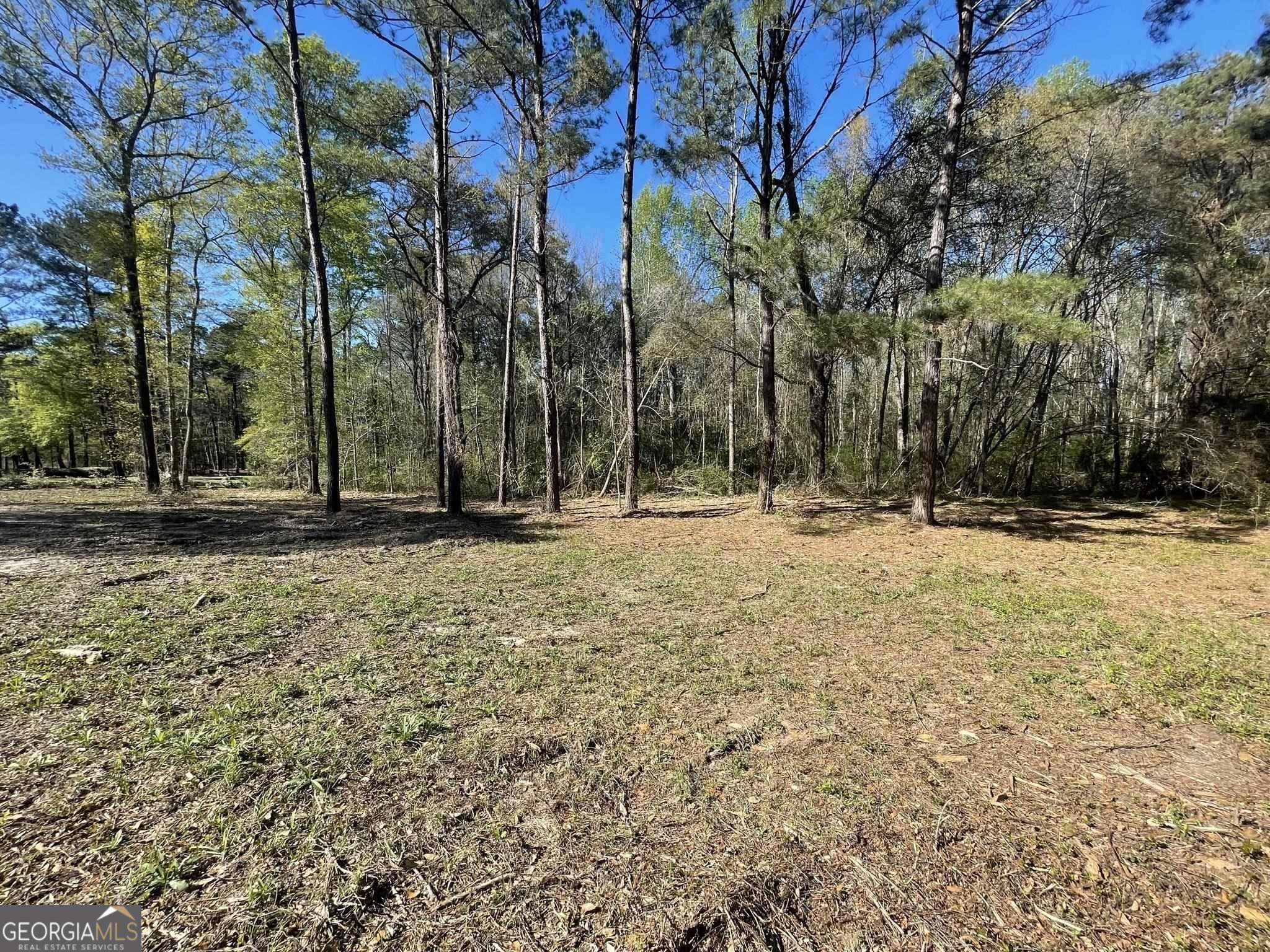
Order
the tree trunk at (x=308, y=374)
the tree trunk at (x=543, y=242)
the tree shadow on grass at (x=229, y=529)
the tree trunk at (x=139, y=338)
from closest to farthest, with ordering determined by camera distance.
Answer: the tree shadow on grass at (x=229, y=529)
the tree trunk at (x=543, y=242)
the tree trunk at (x=139, y=338)
the tree trunk at (x=308, y=374)

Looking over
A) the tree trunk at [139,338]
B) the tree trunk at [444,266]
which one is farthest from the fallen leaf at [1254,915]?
the tree trunk at [139,338]

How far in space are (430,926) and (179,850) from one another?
2.82ft

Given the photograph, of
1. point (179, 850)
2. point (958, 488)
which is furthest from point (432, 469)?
point (179, 850)

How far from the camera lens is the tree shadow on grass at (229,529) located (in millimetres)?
5641

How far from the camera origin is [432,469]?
19.3 m

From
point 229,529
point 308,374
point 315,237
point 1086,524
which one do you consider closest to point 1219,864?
point 1086,524

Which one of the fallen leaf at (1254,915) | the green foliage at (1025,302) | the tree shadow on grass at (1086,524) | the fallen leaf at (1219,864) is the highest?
the green foliage at (1025,302)

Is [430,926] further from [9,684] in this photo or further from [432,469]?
[432,469]

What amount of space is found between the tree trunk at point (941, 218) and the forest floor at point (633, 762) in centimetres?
333

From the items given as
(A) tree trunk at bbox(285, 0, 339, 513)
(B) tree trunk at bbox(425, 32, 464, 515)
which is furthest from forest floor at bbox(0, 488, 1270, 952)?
(B) tree trunk at bbox(425, 32, 464, 515)

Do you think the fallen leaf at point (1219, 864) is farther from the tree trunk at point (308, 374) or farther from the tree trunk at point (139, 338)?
the tree trunk at point (308, 374)

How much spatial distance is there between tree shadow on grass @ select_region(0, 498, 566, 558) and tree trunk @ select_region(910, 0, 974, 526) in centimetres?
607

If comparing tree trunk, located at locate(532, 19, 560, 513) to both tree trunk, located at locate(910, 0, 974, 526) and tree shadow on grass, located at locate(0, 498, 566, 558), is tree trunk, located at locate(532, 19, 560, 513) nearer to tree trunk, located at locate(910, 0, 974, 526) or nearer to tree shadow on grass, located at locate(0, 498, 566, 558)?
tree shadow on grass, located at locate(0, 498, 566, 558)

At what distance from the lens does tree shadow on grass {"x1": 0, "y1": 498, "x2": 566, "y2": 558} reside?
18.5 feet
